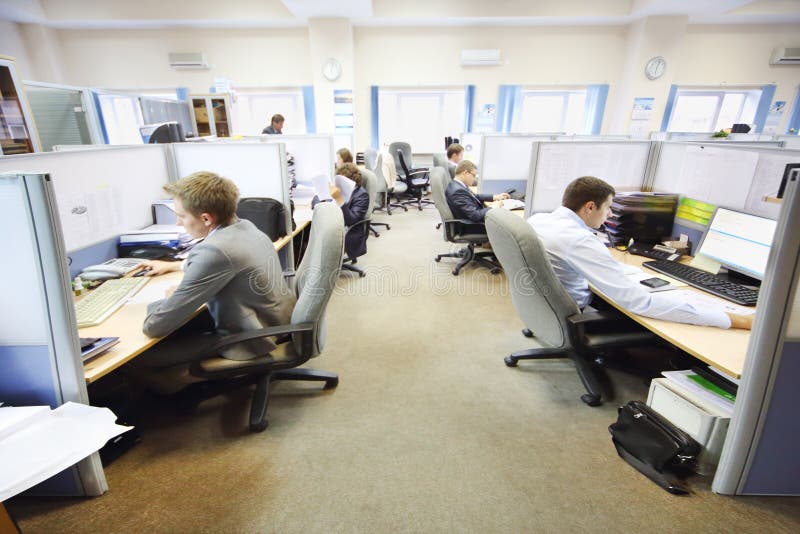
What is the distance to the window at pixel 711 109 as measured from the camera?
6.69 m

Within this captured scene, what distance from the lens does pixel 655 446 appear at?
1.41 m

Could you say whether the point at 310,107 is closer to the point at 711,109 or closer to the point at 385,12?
the point at 385,12

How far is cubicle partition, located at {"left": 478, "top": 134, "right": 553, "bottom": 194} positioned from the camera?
3484 mm

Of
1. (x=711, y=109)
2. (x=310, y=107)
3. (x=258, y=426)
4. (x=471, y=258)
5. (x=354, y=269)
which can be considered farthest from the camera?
(x=711, y=109)

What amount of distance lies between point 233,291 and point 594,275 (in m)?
1.46

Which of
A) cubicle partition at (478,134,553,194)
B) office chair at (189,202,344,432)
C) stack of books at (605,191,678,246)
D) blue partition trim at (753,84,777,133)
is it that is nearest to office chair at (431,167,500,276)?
cubicle partition at (478,134,553,194)

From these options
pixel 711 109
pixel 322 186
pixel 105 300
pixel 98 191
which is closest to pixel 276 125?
pixel 322 186

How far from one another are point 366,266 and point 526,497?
2677 millimetres

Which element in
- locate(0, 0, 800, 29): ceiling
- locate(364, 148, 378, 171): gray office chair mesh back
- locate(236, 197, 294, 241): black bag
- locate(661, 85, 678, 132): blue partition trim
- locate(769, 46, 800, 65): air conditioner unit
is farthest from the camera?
locate(661, 85, 678, 132): blue partition trim

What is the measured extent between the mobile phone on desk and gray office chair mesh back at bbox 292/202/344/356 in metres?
1.33

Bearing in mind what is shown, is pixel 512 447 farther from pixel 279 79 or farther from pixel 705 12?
pixel 705 12

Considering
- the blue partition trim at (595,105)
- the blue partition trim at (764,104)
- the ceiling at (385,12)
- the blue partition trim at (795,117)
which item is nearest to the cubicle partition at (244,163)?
the ceiling at (385,12)

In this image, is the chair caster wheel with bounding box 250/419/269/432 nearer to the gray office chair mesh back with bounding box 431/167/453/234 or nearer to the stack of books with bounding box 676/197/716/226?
the gray office chair mesh back with bounding box 431/167/453/234

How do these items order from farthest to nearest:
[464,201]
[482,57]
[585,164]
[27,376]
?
[482,57]
[464,201]
[585,164]
[27,376]
